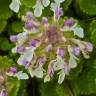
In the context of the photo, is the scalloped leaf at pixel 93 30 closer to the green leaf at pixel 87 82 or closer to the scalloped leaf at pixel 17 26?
the green leaf at pixel 87 82

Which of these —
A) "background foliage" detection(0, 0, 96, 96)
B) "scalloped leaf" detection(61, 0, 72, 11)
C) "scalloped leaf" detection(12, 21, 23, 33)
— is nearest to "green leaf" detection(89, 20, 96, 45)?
"background foliage" detection(0, 0, 96, 96)

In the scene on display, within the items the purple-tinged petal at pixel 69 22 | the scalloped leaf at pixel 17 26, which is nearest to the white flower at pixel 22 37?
the purple-tinged petal at pixel 69 22

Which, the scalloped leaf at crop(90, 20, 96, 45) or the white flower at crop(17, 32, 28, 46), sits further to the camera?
the scalloped leaf at crop(90, 20, 96, 45)

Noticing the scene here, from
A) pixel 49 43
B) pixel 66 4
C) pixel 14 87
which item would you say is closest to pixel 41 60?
pixel 49 43

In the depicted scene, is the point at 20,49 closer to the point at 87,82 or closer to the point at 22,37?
the point at 22,37

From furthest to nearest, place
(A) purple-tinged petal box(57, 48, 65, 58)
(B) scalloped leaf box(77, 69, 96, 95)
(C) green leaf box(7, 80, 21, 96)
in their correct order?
(B) scalloped leaf box(77, 69, 96, 95) → (C) green leaf box(7, 80, 21, 96) → (A) purple-tinged petal box(57, 48, 65, 58)

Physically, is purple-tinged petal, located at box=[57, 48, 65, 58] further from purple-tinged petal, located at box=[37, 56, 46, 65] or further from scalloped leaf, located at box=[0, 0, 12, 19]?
scalloped leaf, located at box=[0, 0, 12, 19]

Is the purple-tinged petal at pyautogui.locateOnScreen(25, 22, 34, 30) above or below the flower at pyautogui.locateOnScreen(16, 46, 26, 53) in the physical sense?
above

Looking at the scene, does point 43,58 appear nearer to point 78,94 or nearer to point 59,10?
point 59,10

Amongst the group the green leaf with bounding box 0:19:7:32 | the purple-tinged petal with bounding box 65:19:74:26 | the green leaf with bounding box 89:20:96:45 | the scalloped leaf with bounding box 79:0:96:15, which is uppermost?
the purple-tinged petal with bounding box 65:19:74:26
